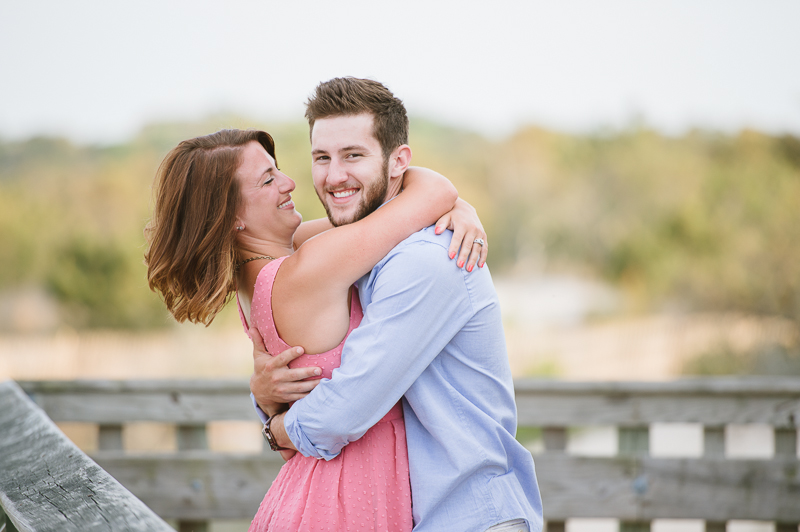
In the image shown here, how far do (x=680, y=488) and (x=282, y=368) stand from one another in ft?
6.10

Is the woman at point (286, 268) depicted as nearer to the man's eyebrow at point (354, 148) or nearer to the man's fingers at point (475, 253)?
the man's fingers at point (475, 253)

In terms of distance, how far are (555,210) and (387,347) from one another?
52.2 ft

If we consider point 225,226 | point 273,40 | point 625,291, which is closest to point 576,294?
point 625,291

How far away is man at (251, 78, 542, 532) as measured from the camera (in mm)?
1359

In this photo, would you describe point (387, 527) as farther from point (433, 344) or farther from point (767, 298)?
point (767, 298)

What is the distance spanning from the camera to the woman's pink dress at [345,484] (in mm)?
1412

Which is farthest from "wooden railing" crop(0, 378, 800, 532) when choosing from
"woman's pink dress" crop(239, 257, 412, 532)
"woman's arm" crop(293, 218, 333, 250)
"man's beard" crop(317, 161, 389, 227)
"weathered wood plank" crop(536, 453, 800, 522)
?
"man's beard" crop(317, 161, 389, 227)

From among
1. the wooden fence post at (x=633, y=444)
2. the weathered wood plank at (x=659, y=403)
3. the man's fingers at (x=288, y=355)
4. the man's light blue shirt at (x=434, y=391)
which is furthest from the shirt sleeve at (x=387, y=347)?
the wooden fence post at (x=633, y=444)

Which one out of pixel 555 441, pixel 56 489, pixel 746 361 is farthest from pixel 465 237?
pixel 746 361

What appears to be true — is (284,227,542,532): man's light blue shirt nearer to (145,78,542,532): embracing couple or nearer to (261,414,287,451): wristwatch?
(145,78,542,532): embracing couple

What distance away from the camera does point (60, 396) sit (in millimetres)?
2801

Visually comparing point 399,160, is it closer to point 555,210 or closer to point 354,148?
point 354,148

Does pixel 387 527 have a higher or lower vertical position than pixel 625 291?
higher

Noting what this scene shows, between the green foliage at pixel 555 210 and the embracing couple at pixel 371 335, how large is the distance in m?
10.7
